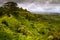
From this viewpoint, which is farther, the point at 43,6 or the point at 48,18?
the point at 43,6

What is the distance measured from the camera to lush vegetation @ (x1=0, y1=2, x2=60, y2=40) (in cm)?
501

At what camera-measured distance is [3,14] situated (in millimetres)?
5676

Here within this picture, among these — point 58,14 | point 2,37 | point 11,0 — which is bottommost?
point 2,37

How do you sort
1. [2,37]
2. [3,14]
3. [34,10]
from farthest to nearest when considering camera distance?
[34,10]
[3,14]
[2,37]

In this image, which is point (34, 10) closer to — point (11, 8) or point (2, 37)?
point (11, 8)

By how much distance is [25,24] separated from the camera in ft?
18.5

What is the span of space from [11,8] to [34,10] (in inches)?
36.5

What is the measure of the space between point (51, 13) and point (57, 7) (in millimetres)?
451

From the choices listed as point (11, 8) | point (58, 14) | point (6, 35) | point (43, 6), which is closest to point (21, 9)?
point (11, 8)

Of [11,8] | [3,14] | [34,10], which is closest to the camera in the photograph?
[3,14]

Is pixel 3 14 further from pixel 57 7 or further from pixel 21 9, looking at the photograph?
pixel 57 7

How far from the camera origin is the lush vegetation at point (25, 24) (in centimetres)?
501

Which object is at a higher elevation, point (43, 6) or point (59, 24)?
point (43, 6)

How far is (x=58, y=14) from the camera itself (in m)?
6.39
